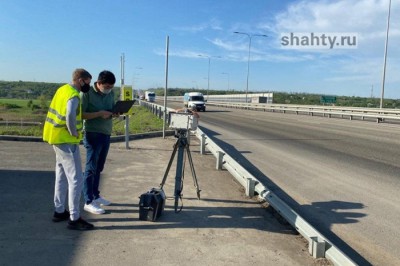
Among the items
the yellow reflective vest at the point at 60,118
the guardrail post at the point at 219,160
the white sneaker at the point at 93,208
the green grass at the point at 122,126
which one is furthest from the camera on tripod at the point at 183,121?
the green grass at the point at 122,126

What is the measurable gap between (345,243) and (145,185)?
3506mm

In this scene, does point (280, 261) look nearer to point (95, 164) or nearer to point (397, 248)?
point (397, 248)

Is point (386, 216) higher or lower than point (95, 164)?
lower

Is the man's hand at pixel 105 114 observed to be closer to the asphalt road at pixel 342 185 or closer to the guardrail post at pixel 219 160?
the asphalt road at pixel 342 185

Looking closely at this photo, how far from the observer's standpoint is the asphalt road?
499 centimetres

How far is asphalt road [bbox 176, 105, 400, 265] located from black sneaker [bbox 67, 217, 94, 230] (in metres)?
2.95

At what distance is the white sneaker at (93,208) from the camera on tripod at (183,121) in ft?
4.89

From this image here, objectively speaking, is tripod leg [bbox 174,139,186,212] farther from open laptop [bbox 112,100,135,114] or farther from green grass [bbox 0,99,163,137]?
green grass [bbox 0,99,163,137]

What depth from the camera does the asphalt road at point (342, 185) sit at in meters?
4.99

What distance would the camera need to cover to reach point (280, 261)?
409 centimetres

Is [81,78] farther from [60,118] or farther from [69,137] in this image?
[69,137]

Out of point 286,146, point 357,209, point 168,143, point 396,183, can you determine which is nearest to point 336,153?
point 286,146

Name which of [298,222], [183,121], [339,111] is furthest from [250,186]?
[339,111]

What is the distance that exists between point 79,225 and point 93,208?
0.65 m
